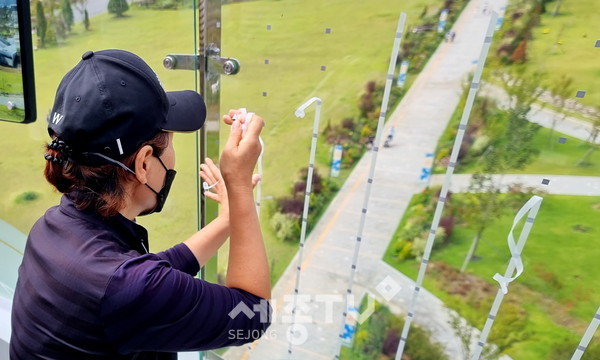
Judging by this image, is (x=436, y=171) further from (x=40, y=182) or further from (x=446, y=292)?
(x=40, y=182)

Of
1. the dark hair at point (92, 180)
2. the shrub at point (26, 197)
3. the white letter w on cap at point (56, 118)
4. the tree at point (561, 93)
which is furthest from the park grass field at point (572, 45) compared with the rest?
the shrub at point (26, 197)

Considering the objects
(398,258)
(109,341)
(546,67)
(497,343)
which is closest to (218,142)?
(109,341)

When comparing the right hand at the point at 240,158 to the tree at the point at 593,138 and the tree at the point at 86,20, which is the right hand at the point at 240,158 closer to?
the tree at the point at 593,138

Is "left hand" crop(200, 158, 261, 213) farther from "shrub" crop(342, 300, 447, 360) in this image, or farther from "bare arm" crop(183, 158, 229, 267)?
"shrub" crop(342, 300, 447, 360)

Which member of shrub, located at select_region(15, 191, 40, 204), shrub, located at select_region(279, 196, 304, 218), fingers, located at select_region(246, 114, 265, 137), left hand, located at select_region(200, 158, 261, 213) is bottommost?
shrub, located at select_region(15, 191, 40, 204)

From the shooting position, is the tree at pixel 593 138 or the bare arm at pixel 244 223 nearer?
the bare arm at pixel 244 223

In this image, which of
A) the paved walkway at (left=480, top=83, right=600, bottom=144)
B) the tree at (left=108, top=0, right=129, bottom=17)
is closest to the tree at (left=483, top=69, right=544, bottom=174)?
the paved walkway at (left=480, top=83, right=600, bottom=144)
